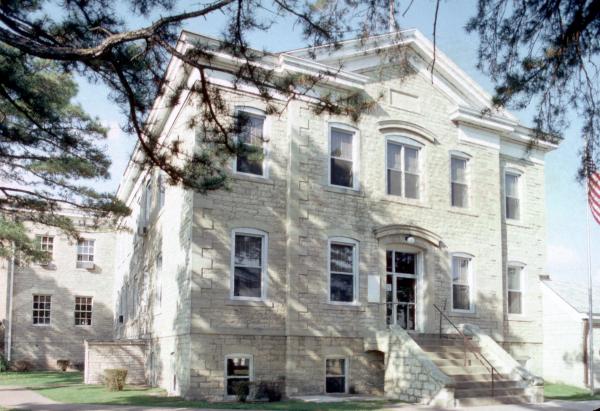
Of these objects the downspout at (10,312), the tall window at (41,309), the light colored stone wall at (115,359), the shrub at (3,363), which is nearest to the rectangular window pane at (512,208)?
the light colored stone wall at (115,359)

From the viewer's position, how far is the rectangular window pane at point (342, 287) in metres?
18.2

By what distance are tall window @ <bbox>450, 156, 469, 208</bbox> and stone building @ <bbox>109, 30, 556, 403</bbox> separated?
2.3 inches

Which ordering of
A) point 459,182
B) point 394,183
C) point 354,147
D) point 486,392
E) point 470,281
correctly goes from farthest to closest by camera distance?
point 459,182
point 470,281
point 394,183
point 354,147
point 486,392

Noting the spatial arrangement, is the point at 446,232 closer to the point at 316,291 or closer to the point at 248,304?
the point at 316,291

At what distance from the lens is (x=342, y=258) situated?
60.7ft

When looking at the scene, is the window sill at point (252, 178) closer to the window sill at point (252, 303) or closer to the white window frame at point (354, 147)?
the white window frame at point (354, 147)

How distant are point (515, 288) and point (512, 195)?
3.10m

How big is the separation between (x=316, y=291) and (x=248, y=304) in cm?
190

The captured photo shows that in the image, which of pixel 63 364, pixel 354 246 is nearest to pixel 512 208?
pixel 354 246

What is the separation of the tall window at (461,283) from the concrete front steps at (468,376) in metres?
1.77

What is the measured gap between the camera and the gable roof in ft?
70.6

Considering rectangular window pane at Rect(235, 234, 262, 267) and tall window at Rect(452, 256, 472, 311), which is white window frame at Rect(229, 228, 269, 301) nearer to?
rectangular window pane at Rect(235, 234, 262, 267)

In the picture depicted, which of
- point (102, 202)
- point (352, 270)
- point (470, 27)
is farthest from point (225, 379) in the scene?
point (470, 27)

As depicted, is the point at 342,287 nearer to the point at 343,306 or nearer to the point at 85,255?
the point at 343,306
